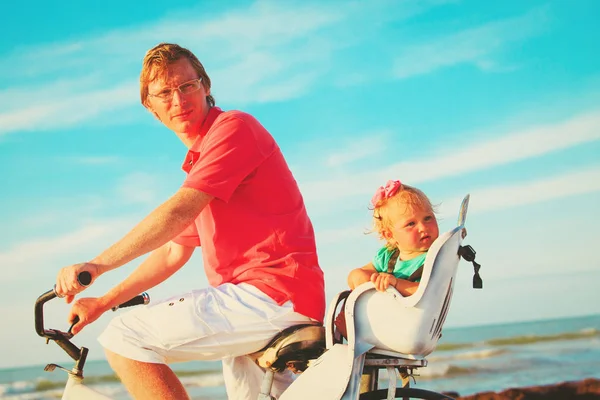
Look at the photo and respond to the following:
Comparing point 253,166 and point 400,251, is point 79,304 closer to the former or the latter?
point 253,166

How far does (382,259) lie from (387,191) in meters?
0.29

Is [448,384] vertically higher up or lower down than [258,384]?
lower down

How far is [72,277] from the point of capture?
3.02 metres

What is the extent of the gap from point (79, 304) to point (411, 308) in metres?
1.62

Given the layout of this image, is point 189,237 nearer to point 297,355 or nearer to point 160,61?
point 160,61

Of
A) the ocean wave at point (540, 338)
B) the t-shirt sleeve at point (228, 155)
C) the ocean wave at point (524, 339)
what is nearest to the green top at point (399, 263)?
the t-shirt sleeve at point (228, 155)

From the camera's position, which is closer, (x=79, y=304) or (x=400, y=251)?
(x=400, y=251)

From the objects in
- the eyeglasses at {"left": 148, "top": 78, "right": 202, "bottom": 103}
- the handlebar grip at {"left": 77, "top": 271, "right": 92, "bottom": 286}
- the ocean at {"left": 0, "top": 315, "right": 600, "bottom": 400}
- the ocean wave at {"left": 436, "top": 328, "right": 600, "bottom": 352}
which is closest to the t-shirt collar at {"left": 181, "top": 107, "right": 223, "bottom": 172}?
the eyeglasses at {"left": 148, "top": 78, "right": 202, "bottom": 103}

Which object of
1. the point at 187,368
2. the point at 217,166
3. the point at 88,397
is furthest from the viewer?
the point at 187,368

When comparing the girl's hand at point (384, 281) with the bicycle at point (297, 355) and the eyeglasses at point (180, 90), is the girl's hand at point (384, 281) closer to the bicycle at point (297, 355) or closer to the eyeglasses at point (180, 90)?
the bicycle at point (297, 355)

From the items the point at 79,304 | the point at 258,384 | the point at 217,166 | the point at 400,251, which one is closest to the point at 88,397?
the point at 79,304

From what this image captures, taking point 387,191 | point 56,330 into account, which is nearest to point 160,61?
point 387,191

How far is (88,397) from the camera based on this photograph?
3.51 m

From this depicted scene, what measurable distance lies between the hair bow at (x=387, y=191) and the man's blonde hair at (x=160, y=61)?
0.99 m
